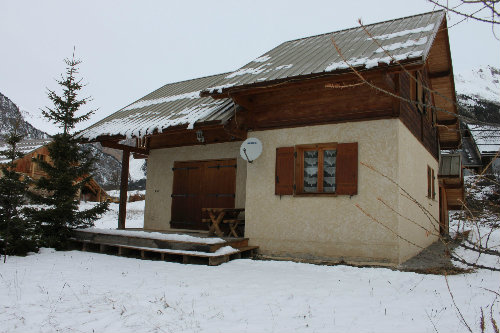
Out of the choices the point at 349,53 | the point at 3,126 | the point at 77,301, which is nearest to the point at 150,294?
the point at 77,301

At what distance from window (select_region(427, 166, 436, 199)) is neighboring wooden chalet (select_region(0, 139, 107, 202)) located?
18858 mm

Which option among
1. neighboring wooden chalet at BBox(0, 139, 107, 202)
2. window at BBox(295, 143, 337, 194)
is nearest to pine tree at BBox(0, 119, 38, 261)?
window at BBox(295, 143, 337, 194)

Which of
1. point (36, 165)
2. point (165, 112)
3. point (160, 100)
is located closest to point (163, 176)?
point (165, 112)

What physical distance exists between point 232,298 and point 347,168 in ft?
11.3

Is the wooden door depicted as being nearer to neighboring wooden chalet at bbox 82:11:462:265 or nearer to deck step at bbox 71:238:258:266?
neighboring wooden chalet at bbox 82:11:462:265

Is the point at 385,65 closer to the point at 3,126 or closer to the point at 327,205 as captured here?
the point at 327,205

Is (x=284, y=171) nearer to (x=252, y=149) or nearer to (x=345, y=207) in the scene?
(x=252, y=149)

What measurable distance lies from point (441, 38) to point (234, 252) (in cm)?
678

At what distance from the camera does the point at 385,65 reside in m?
5.91

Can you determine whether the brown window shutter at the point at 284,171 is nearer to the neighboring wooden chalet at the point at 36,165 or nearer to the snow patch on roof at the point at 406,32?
the snow patch on roof at the point at 406,32

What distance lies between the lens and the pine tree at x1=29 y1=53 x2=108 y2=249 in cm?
824

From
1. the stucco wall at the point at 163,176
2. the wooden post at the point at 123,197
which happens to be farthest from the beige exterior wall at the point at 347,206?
the wooden post at the point at 123,197

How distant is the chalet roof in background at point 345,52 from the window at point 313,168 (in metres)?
1.47

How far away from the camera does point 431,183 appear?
10.9 m
